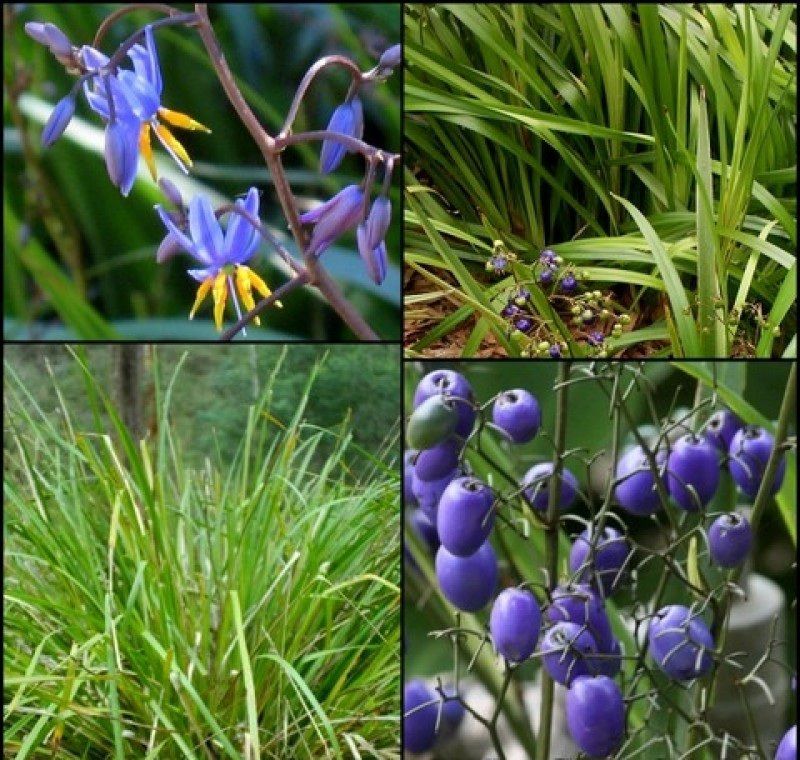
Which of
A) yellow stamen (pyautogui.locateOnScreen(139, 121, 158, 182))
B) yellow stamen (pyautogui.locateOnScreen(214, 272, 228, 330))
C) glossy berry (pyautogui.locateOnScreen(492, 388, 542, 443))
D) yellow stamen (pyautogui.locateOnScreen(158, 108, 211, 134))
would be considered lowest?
glossy berry (pyautogui.locateOnScreen(492, 388, 542, 443))

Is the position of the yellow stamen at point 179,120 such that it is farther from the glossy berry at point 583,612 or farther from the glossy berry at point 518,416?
the glossy berry at point 583,612

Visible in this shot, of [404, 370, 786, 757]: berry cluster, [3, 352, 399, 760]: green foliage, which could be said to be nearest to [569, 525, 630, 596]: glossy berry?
[404, 370, 786, 757]: berry cluster

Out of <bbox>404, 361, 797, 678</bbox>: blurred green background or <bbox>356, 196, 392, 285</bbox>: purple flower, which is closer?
<bbox>356, 196, 392, 285</bbox>: purple flower

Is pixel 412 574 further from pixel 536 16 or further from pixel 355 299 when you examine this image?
pixel 536 16

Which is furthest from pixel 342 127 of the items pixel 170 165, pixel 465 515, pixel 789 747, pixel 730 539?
pixel 789 747

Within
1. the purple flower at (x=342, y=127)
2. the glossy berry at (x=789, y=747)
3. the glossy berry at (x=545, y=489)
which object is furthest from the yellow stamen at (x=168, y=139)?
the glossy berry at (x=789, y=747)

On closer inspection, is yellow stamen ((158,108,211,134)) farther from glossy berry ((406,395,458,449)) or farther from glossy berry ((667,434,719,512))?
glossy berry ((667,434,719,512))

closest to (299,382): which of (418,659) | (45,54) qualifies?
(418,659)
